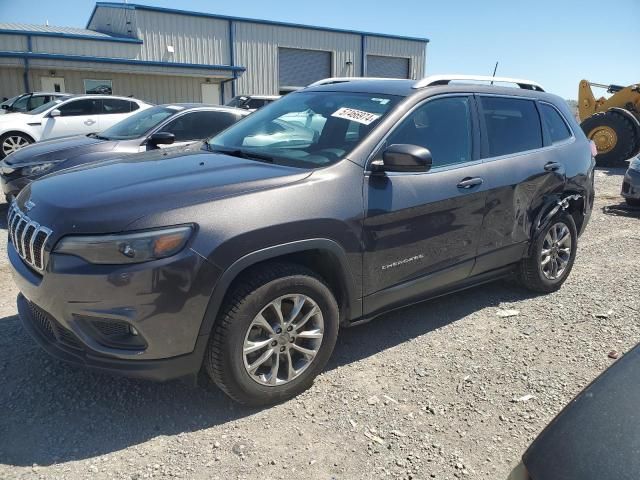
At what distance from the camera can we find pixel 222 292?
2.53 m

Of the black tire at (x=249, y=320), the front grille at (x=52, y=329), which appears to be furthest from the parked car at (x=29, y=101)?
the black tire at (x=249, y=320)

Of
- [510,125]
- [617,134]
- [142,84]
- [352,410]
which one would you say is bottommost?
[352,410]

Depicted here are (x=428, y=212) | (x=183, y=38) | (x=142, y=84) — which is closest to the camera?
(x=428, y=212)

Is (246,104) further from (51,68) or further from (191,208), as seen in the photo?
(191,208)

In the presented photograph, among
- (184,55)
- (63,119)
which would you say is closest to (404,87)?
(63,119)

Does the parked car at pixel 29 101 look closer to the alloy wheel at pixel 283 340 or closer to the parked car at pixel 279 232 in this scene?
the parked car at pixel 279 232

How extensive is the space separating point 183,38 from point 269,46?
15.7 feet

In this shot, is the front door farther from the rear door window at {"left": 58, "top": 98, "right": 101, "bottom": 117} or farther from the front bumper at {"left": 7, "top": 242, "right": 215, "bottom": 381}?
the rear door window at {"left": 58, "top": 98, "right": 101, "bottom": 117}

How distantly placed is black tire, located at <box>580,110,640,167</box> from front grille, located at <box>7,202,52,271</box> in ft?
44.4

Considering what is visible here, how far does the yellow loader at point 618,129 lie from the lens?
43.2 feet

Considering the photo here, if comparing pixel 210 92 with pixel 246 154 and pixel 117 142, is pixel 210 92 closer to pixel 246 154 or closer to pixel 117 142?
pixel 117 142

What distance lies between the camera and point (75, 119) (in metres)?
11.0

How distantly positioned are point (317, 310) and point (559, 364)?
173 cm

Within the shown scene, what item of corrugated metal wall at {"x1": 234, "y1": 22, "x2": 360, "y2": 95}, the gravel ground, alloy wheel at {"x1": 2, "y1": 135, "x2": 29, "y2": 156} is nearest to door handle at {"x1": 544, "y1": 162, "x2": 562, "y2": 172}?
the gravel ground
